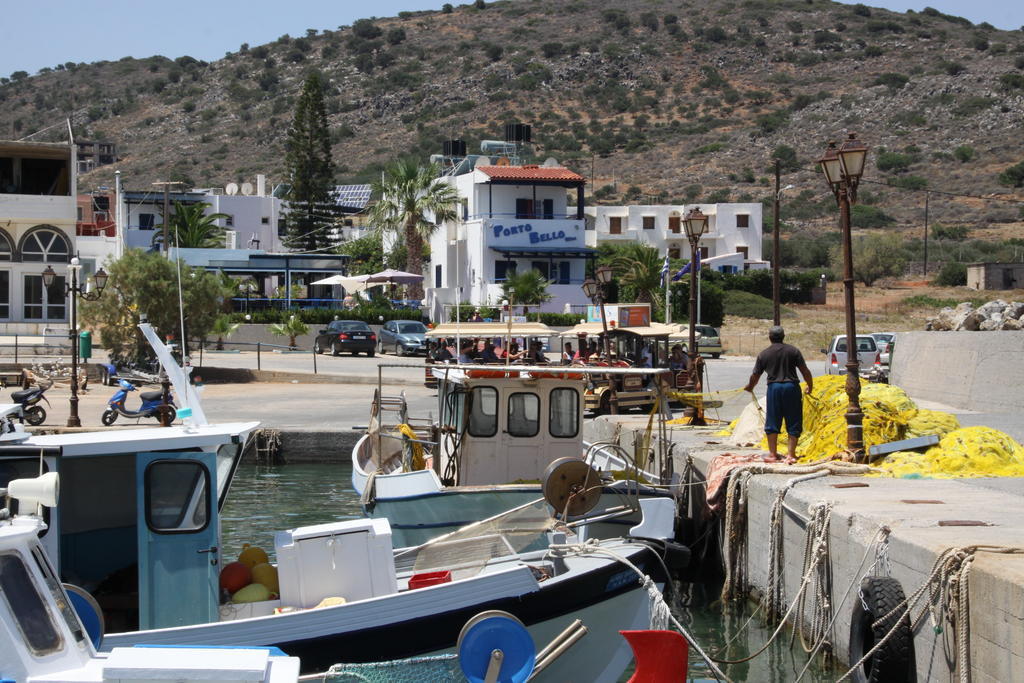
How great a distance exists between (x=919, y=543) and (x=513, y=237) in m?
48.2

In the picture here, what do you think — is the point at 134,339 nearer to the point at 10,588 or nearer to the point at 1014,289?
the point at 10,588

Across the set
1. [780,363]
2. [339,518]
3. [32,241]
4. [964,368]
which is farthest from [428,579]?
[32,241]

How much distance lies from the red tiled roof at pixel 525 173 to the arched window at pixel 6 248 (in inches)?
904

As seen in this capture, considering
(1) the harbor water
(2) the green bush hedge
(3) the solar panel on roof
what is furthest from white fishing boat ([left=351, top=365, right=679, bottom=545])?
(3) the solar panel on roof

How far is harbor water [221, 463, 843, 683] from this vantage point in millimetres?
10977

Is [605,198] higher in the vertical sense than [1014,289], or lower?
higher

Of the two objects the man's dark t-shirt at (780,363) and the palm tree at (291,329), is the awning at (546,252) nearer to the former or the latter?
the palm tree at (291,329)

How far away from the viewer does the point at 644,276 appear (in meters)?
51.4

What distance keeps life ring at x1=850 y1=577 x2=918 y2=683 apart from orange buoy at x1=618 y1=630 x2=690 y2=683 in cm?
170

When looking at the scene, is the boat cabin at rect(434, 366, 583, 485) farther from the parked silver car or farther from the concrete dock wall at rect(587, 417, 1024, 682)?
the parked silver car

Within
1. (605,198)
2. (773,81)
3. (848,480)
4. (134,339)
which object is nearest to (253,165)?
(605,198)

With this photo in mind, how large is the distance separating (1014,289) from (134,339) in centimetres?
4506

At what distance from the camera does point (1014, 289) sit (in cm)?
5891

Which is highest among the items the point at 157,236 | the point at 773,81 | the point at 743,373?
the point at 773,81
